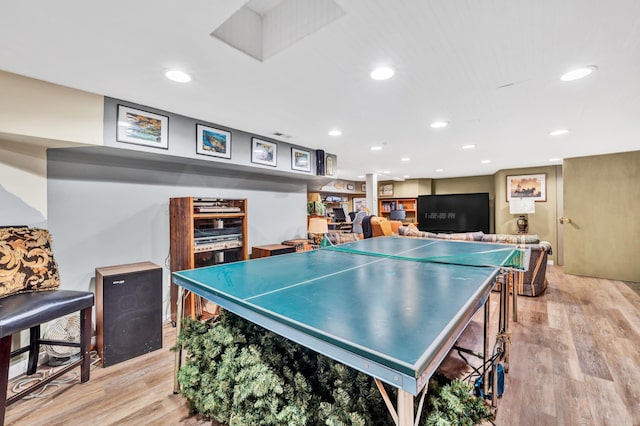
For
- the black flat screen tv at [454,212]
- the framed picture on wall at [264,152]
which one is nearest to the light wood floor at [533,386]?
the framed picture on wall at [264,152]

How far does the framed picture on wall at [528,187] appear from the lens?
6.54 meters

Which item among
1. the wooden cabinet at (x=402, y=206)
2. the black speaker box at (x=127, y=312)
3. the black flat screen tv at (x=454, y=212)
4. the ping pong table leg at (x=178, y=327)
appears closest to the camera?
the ping pong table leg at (x=178, y=327)

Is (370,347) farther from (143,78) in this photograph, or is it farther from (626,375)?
(626,375)

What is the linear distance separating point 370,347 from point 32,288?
255 cm

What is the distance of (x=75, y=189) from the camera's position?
8.08ft

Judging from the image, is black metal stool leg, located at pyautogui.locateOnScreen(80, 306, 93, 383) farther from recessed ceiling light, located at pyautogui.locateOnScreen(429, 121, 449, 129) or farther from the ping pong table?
recessed ceiling light, located at pyautogui.locateOnScreen(429, 121, 449, 129)

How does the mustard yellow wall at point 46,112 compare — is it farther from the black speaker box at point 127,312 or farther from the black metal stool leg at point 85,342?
the black metal stool leg at point 85,342

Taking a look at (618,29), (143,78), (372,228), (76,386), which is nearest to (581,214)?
(372,228)

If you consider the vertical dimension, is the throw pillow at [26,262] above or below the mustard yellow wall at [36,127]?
below

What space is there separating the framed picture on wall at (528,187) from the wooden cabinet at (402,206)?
2704mm

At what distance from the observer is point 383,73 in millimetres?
1890

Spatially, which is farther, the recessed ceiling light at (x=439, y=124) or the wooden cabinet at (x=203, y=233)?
the recessed ceiling light at (x=439, y=124)

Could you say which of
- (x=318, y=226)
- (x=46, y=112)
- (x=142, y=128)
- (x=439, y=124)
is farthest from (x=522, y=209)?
(x=46, y=112)

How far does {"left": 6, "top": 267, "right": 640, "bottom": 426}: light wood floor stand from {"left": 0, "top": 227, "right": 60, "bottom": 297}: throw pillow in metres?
0.78
